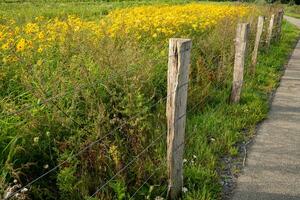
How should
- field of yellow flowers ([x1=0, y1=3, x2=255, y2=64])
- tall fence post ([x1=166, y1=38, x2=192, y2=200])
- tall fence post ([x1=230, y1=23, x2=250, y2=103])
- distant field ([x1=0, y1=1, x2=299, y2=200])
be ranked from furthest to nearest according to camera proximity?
tall fence post ([x1=230, y1=23, x2=250, y2=103]), field of yellow flowers ([x1=0, y1=3, x2=255, y2=64]), distant field ([x1=0, y1=1, x2=299, y2=200]), tall fence post ([x1=166, y1=38, x2=192, y2=200])

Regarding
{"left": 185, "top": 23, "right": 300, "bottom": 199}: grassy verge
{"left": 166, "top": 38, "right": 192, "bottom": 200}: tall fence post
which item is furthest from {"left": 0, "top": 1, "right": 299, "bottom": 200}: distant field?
{"left": 166, "top": 38, "right": 192, "bottom": 200}: tall fence post

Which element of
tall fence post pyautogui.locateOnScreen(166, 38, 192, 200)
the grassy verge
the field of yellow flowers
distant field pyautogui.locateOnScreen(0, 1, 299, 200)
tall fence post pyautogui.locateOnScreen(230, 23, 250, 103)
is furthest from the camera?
tall fence post pyautogui.locateOnScreen(230, 23, 250, 103)

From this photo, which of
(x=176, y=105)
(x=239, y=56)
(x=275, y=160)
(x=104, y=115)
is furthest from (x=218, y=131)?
(x=176, y=105)

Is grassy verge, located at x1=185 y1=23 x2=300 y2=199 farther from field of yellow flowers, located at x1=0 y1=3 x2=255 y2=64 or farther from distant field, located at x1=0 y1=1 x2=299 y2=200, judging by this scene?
field of yellow flowers, located at x1=0 y1=3 x2=255 y2=64

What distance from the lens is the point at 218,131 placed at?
4.82 meters

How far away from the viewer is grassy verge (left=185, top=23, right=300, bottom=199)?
3643mm

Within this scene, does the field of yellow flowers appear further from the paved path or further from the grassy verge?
the paved path

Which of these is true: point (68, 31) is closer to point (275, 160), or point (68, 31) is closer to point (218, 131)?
point (218, 131)

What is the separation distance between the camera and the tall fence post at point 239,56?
18.6ft

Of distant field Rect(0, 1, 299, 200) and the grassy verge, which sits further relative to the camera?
the grassy verge

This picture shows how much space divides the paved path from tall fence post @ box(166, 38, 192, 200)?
70 centimetres

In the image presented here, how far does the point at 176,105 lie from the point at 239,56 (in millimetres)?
3014

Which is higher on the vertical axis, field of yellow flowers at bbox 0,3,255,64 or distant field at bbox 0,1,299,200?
field of yellow flowers at bbox 0,3,255,64

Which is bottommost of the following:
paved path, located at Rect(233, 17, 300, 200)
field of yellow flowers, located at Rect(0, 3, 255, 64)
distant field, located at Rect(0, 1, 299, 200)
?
paved path, located at Rect(233, 17, 300, 200)
